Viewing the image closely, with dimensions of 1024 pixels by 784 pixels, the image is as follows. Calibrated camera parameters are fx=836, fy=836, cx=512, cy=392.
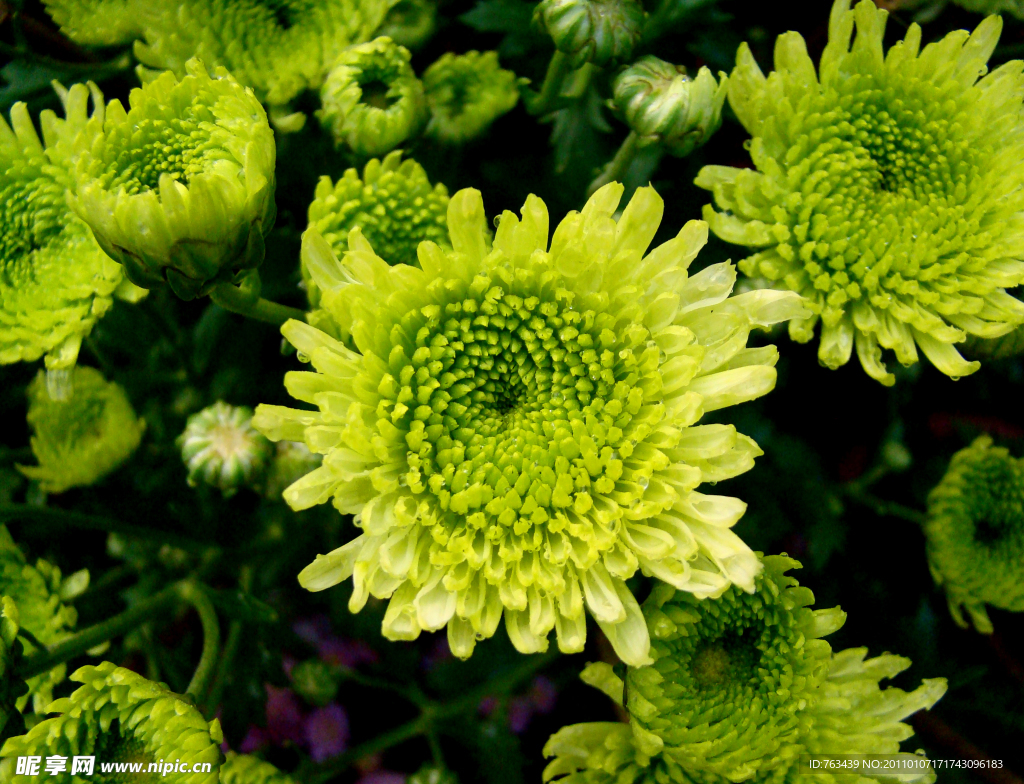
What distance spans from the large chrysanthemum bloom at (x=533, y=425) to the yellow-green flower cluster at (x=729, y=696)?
0.50 ft

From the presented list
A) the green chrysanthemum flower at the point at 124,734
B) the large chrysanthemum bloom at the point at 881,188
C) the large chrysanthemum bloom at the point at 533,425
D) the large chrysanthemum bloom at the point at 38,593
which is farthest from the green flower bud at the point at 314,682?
the large chrysanthemum bloom at the point at 881,188

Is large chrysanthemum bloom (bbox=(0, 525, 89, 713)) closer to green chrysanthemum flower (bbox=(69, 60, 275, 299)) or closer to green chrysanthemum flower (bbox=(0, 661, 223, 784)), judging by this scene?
green chrysanthemum flower (bbox=(0, 661, 223, 784))

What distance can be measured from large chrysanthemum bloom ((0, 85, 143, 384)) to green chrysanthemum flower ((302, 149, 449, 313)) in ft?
1.28

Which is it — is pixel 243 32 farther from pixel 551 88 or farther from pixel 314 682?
pixel 314 682

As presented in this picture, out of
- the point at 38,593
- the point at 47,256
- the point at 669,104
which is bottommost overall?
the point at 38,593

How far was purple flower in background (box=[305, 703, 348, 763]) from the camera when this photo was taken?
2.21 meters

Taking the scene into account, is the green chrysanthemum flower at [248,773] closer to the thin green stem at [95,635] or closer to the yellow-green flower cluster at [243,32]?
the thin green stem at [95,635]

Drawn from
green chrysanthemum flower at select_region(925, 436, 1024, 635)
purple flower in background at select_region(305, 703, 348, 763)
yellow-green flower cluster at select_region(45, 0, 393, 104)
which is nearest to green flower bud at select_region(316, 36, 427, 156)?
yellow-green flower cluster at select_region(45, 0, 393, 104)

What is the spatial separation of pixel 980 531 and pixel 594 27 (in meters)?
1.32

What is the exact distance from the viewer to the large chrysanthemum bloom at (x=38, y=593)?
5.35 feet

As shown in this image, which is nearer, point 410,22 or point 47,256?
point 47,256

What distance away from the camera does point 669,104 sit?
1424 mm

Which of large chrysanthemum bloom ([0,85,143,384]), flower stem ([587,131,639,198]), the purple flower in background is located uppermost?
flower stem ([587,131,639,198])

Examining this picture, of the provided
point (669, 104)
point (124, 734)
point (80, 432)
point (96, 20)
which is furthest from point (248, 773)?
point (96, 20)
